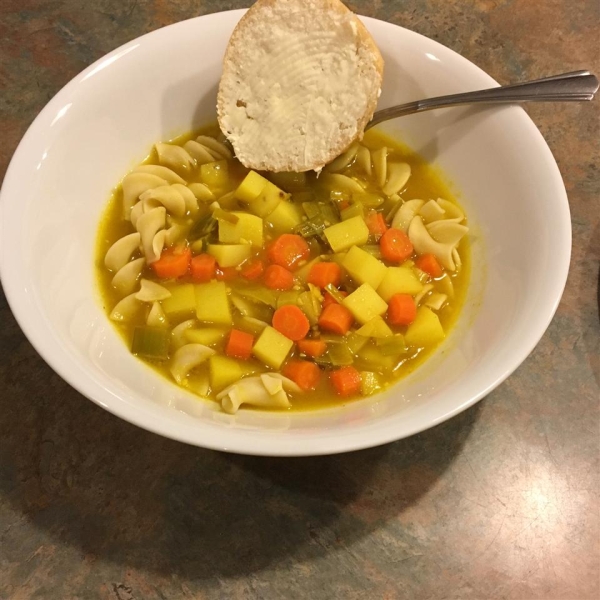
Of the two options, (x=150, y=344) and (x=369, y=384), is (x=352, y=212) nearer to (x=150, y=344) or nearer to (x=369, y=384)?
(x=369, y=384)

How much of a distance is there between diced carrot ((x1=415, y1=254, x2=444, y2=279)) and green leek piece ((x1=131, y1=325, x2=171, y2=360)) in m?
Answer: 1.33

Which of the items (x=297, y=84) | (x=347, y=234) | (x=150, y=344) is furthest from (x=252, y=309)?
(x=297, y=84)

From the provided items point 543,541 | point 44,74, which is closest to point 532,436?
point 543,541

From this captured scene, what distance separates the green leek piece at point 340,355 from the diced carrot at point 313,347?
0.03m

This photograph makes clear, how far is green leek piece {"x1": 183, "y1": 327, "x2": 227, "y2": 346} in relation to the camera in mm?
2705

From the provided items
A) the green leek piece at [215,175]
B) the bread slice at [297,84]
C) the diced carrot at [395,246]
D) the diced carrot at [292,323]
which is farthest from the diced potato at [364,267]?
the green leek piece at [215,175]

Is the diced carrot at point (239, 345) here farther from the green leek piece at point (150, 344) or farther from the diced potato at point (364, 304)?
the diced potato at point (364, 304)

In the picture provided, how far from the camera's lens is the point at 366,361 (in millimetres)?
2668

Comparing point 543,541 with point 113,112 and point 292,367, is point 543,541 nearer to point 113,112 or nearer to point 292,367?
point 292,367

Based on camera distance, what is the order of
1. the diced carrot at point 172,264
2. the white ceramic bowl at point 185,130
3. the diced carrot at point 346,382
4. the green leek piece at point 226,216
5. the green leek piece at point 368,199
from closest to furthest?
the white ceramic bowl at point 185,130, the diced carrot at point 346,382, the diced carrot at point 172,264, the green leek piece at point 226,216, the green leek piece at point 368,199

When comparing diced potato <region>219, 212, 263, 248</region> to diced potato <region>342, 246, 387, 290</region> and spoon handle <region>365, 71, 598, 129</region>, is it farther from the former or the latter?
spoon handle <region>365, 71, 598, 129</region>

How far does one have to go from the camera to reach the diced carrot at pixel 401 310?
9.00 ft

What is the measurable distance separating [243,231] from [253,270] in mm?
230

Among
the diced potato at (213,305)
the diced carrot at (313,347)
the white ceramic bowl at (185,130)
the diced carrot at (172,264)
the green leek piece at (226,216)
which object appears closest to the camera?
the white ceramic bowl at (185,130)
